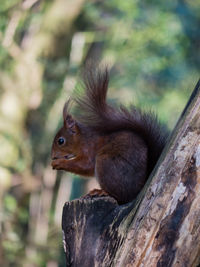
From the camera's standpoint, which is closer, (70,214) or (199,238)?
(199,238)

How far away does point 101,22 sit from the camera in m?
5.11

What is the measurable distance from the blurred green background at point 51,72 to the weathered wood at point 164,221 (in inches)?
109

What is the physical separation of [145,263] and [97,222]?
253 mm

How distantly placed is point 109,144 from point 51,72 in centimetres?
→ 282

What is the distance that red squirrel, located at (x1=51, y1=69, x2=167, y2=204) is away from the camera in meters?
1.92

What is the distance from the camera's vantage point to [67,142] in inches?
88.8

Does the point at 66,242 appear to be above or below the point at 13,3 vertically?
below

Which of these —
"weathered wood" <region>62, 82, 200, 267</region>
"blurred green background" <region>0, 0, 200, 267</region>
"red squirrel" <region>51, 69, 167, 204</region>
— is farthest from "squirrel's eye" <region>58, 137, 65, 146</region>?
"blurred green background" <region>0, 0, 200, 267</region>

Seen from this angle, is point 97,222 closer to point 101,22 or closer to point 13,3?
point 13,3

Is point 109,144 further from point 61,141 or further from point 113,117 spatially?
point 61,141

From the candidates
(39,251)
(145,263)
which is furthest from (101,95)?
(39,251)

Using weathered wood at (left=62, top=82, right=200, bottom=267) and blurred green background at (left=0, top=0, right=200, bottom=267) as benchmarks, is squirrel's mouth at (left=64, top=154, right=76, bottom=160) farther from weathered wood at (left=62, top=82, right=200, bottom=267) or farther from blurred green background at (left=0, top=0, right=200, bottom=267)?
blurred green background at (left=0, top=0, right=200, bottom=267)

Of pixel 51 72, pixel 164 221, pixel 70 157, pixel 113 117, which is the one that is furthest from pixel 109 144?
pixel 51 72

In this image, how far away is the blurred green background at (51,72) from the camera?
14.5ft
